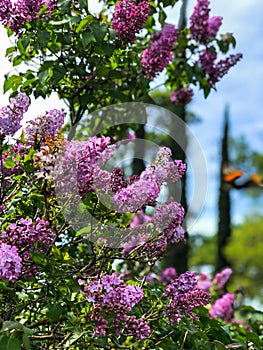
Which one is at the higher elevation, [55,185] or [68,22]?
[68,22]

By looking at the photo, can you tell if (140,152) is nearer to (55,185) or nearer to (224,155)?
(55,185)

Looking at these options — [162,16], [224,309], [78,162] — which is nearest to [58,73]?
[78,162]

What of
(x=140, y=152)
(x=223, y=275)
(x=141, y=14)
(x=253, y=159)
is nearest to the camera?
(x=141, y=14)

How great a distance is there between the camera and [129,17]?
3.36 m

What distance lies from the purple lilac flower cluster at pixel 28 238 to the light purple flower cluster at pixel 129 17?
4.03 ft

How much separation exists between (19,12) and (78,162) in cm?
130

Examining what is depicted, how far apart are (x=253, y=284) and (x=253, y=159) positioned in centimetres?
884

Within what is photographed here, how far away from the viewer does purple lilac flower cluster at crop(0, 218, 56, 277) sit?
247 centimetres

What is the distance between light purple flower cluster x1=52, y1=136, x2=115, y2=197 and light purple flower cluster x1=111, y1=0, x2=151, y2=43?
1.08 metres

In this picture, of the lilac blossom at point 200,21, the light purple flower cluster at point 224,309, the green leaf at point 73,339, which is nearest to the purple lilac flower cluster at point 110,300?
the green leaf at point 73,339

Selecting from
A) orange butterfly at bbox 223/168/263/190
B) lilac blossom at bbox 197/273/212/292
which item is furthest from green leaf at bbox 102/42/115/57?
lilac blossom at bbox 197/273/212/292

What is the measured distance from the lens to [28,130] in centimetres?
275

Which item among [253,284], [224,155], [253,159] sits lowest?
[253,284]

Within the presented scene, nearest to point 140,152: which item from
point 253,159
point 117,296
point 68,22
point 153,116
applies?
point 153,116
